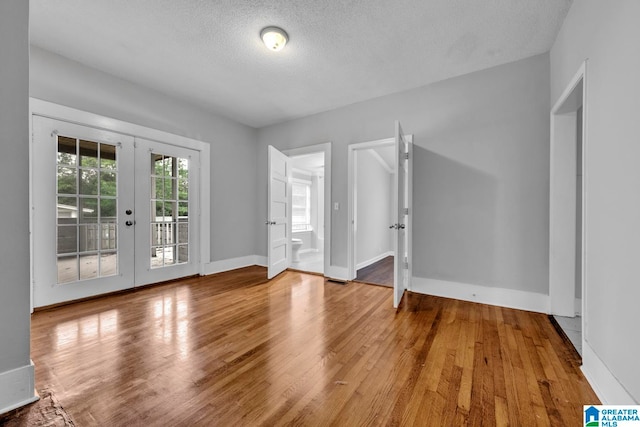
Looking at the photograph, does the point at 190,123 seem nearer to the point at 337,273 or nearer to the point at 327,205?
the point at 327,205

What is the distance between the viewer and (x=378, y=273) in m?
4.37

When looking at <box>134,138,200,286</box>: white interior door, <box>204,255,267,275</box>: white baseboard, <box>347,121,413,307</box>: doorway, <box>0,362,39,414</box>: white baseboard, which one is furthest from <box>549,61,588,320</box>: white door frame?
<box>134,138,200,286</box>: white interior door

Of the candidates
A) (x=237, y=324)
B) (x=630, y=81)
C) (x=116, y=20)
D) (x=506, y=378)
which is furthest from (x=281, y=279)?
(x=630, y=81)

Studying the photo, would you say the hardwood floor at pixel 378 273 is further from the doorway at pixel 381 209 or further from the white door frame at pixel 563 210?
the white door frame at pixel 563 210

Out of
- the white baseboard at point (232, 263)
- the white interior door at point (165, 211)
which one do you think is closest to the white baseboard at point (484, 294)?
the white baseboard at point (232, 263)

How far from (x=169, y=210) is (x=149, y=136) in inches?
40.3

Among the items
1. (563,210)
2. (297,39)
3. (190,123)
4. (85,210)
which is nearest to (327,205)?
(297,39)

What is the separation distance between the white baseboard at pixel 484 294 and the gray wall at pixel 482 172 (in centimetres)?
6

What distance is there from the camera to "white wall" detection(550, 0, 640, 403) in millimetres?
1215

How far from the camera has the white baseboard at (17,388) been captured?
131cm

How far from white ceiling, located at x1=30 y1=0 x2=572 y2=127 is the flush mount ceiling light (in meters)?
0.05

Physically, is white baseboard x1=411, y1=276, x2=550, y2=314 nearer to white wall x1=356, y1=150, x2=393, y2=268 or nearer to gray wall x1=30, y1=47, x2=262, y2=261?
white wall x1=356, y1=150, x2=393, y2=268

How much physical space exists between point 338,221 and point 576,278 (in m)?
2.66

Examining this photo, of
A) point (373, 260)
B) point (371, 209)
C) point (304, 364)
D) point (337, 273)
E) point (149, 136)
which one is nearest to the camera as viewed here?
point (304, 364)
